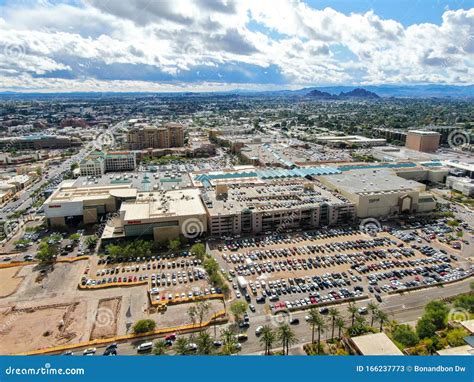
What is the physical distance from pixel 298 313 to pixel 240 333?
3.92 meters

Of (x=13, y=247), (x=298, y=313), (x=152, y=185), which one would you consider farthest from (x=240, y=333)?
(x=152, y=185)

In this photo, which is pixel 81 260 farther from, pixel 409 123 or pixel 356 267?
pixel 409 123

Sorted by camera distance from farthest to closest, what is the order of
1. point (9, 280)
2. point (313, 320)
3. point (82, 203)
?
1. point (82, 203)
2. point (9, 280)
3. point (313, 320)

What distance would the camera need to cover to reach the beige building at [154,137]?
69.8 m

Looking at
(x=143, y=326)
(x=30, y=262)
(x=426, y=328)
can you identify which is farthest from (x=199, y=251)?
(x=426, y=328)

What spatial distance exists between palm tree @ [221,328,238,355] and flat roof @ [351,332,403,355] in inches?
223

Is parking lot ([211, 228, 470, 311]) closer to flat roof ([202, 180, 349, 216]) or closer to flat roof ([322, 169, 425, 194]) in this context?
flat roof ([202, 180, 349, 216])

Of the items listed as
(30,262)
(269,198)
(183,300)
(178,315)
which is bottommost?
(30,262)

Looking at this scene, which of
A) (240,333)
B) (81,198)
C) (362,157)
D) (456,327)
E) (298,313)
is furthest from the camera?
(362,157)

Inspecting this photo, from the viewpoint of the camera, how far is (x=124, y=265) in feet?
85.4

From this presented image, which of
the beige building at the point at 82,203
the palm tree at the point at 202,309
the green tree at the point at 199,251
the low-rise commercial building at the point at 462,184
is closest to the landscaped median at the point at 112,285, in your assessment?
the green tree at the point at 199,251

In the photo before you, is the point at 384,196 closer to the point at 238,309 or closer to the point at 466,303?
the point at 466,303

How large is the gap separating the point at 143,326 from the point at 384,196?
27228 millimetres

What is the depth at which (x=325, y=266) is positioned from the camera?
25.8m
